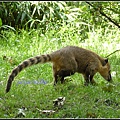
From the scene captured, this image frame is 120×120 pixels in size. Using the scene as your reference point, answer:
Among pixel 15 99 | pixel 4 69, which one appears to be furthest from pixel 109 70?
pixel 15 99

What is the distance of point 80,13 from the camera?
11.5 meters

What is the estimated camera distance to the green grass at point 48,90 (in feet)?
16.7

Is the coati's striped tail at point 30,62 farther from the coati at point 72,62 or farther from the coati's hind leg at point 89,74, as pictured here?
the coati's hind leg at point 89,74

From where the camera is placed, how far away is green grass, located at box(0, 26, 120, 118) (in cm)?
510

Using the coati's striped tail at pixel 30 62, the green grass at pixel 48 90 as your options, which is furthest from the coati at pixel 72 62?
the green grass at pixel 48 90

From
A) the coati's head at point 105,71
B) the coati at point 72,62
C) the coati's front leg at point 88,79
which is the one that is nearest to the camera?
the coati at point 72,62

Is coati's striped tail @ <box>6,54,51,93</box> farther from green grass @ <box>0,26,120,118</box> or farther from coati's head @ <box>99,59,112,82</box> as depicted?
coati's head @ <box>99,59,112,82</box>

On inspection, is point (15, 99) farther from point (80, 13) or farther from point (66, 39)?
point (80, 13)

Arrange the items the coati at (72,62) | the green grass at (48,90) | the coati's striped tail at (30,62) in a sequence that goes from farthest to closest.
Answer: the coati at (72,62) < the coati's striped tail at (30,62) < the green grass at (48,90)

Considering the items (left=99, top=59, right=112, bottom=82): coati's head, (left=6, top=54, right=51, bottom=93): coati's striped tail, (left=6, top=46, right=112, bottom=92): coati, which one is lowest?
(left=99, top=59, right=112, bottom=82): coati's head

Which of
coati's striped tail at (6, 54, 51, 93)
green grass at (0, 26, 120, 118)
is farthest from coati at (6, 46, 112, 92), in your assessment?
green grass at (0, 26, 120, 118)

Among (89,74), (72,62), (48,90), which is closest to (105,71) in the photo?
(89,74)

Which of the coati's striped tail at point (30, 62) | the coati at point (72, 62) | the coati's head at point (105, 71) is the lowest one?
the coati's head at point (105, 71)

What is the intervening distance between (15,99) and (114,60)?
11.3 feet
